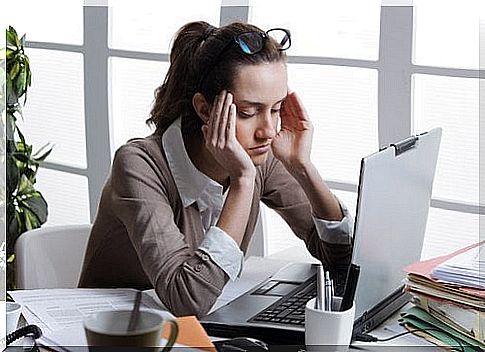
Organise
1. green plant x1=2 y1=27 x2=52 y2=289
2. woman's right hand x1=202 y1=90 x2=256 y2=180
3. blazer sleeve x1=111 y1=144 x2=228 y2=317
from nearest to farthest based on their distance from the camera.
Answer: blazer sleeve x1=111 y1=144 x2=228 y2=317 < woman's right hand x1=202 y1=90 x2=256 y2=180 < green plant x1=2 y1=27 x2=52 y2=289

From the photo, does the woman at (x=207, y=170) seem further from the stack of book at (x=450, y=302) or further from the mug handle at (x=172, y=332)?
the mug handle at (x=172, y=332)

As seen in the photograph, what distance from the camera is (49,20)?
286cm

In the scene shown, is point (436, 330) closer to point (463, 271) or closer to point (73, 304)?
point (463, 271)

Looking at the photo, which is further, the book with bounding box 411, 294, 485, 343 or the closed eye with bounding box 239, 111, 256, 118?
the closed eye with bounding box 239, 111, 256, 118

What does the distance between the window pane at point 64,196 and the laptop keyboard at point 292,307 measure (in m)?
1.52

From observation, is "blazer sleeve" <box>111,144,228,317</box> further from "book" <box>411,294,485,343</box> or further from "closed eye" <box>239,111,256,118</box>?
"book" <box>411,294,485,343</box>

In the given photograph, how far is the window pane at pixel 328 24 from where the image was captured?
95.1 inches

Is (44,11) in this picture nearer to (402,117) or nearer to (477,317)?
(402,117)

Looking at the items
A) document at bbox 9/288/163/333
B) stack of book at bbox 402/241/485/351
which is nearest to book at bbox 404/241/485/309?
stack of book at bbox 402/241/485/351

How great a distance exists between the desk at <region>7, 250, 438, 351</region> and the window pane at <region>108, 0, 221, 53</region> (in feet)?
3.29

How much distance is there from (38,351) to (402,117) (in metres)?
1.40

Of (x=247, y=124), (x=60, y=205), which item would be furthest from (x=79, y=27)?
(x=247, y=124)

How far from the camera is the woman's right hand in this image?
1.59 meters

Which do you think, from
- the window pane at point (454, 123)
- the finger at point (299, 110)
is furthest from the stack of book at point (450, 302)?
the window pane at point (454, 123)
